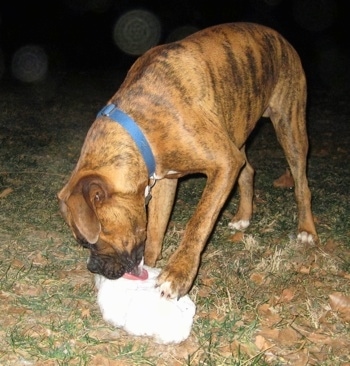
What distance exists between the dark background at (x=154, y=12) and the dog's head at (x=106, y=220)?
1738cm


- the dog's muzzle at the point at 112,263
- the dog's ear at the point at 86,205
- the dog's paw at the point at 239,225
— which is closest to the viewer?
the dog's ear at the point at 86,205

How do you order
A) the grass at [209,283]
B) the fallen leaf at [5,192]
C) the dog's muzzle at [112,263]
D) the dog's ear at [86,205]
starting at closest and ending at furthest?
the dog's ear at [86,205], the grass at [209,283], the dog's muzzle at [112,263], the fallen leaf at [5,192]

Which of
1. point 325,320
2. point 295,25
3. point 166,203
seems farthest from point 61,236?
point 295,25

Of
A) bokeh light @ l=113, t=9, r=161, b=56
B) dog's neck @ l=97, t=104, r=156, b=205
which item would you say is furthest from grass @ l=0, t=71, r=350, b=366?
bokeh light @ l=113, t=9, r=161, b=56

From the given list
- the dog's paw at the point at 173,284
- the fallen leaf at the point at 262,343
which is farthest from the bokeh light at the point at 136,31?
the fallen leaf at the point at 262,343

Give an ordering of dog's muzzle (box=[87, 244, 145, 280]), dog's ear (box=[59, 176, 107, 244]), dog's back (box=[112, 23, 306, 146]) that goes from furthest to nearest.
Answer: dog's back (box=[112, 23, 306, 146])
dog's muzzle (box=[87, 244, 145, 280])
dog's ear (box=[59, 176, 107, 244])

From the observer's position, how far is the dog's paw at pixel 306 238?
16.6 ft

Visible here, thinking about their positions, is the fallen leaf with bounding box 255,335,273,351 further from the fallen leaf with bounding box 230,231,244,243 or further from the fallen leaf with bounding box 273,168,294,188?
the fallen leaf with bounding box 273,168,294,188

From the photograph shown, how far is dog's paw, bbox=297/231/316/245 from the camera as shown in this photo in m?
5.05

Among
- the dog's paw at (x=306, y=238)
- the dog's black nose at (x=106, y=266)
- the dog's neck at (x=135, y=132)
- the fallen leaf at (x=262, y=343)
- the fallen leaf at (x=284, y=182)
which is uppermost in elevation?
the dog's neck at (x=135, y=132)

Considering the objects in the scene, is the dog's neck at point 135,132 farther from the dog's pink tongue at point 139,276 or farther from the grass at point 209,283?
the grass at point 209,283

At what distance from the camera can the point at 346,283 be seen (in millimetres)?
4312

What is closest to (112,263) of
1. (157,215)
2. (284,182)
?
(157,215)

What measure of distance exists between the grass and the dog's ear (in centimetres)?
74
